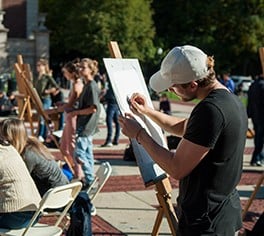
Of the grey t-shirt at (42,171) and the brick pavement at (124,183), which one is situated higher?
the grey t-shirt at (42,171)

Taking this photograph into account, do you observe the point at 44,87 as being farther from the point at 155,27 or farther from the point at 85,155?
the point at 155,27

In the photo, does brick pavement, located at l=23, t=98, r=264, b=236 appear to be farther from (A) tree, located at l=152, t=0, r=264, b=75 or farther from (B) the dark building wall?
(A) tree, located at l=152, t=0, r=264, b=75

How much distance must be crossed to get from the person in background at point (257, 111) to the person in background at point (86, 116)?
373 centimetres

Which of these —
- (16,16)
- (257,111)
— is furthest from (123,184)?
(16,16)

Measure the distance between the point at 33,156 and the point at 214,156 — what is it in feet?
8.72

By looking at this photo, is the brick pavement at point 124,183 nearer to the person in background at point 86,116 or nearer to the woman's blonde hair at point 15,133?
the person in background at point 86,116

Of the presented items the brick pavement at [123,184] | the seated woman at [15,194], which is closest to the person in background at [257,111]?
the brick pavement at [123,184]

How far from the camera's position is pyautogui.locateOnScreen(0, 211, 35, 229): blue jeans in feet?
17.6

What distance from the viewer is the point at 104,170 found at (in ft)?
22.0

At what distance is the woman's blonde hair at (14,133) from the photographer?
5.70 metres

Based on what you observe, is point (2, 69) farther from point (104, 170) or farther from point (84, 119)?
point (104, 170)

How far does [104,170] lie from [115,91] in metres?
2.49

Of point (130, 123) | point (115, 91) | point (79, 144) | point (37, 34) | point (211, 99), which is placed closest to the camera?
point (211, 99)

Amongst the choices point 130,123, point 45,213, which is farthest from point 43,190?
point 130,123
